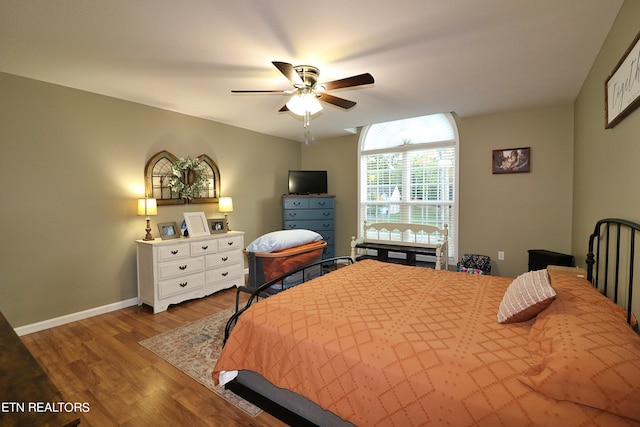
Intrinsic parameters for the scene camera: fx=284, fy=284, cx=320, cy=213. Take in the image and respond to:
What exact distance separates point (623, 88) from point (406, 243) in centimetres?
292

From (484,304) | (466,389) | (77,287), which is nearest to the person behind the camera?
(466,389)

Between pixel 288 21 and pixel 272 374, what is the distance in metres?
2.26

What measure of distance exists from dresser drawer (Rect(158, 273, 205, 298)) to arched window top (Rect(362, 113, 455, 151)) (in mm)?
3542

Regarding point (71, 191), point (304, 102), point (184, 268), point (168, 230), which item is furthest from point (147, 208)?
point (304, 102)

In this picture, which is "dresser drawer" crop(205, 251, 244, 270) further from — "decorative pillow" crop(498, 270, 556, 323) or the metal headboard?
the metal headboard

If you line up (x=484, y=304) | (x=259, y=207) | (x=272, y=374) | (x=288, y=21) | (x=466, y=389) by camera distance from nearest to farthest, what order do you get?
(x=466, y=389) → (x=272, y=374) → (x=484, y=304) → (x=288, y=21) → (x=259, y=207)

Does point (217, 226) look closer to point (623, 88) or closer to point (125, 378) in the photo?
point (125, 378)

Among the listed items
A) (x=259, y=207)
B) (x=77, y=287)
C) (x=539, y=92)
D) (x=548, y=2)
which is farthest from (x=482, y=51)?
(x=77, y=287)

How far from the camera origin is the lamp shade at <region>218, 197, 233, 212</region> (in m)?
4.34

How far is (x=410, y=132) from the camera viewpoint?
15.7 ft

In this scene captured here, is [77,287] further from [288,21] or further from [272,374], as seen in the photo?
[288,21]

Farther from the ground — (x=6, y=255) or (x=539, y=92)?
(x=539, y=92)

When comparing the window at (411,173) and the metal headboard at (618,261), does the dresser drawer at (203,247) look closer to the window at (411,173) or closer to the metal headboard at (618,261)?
the window at (411,173)

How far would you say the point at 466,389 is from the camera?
1.06 metres
